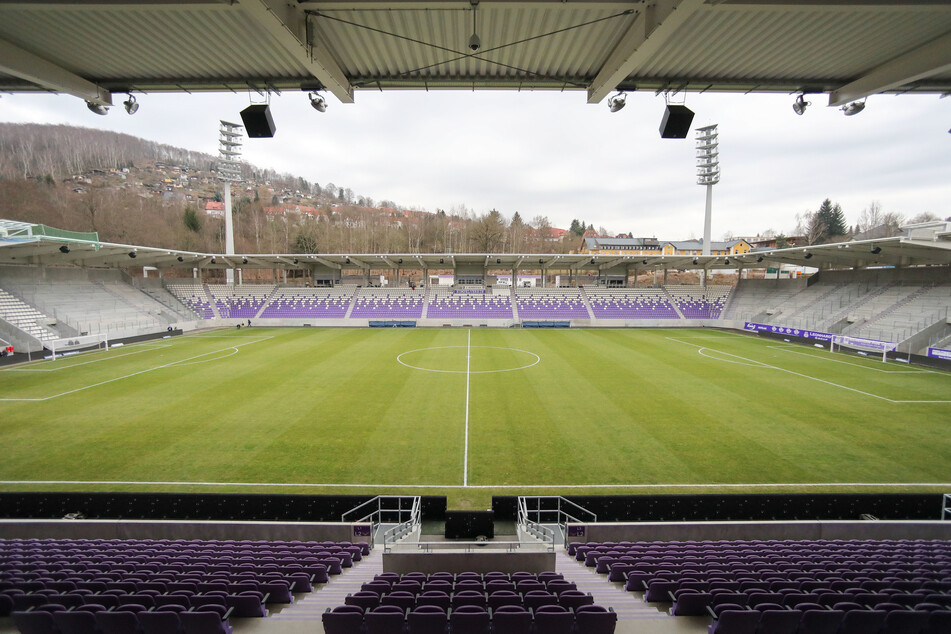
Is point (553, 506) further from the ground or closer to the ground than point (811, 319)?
closer to the ground

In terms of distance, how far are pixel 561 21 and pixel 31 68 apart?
7473 millimetres

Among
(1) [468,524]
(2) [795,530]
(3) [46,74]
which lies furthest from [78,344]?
(2) [795,530]

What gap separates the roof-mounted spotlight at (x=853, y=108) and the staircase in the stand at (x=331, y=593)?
10.3 meters

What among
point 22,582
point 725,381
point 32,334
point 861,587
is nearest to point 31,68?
point 22,582

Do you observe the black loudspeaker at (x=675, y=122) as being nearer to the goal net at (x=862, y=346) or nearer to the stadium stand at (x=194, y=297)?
the goal net at (x=862, y=346)

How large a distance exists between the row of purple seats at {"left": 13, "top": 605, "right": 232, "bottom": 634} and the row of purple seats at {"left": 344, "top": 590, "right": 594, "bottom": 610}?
1.20m

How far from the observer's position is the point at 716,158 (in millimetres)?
47219

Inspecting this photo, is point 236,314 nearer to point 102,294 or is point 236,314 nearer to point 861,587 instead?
point 102,294

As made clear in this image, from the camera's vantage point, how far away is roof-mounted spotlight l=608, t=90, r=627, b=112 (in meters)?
6.37

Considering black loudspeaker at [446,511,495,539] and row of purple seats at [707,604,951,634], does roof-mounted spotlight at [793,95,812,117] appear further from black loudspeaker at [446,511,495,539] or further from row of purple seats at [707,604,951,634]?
black loudspeaker at [446,511,495,539]

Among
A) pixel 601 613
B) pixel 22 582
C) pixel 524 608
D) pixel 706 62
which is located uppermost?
pixel 706 62

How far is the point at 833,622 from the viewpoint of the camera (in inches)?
129

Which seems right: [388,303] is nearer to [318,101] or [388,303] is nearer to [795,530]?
[318,101]

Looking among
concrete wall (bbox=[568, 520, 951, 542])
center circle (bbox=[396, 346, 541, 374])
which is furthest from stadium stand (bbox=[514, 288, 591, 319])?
concrete wall (bbox=[568, 520, 951, 542])
